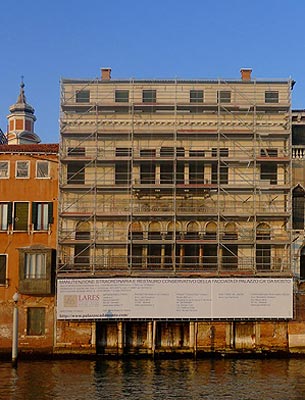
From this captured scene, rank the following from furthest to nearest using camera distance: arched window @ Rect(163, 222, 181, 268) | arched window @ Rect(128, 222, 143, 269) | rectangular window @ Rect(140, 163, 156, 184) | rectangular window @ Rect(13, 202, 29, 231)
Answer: rectangular window @ Rect(140, 163, 156, 184) → rectangular window @ Rect(13, 202, 29, 231) → arched window @ Rect(128, 222, 143, 269) → arched window @ Rect(163, 222, 181, 268)

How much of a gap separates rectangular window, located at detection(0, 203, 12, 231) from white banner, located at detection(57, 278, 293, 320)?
4687mm

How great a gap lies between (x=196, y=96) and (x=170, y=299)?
11.9 metres

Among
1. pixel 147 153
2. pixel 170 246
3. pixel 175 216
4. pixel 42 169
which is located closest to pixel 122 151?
pixel 147 153

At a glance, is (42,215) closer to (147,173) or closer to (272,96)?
(147,173)

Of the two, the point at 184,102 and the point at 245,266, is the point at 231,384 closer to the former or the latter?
the point at 245,266

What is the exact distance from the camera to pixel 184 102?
43.5 m

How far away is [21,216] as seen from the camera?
42688 mm

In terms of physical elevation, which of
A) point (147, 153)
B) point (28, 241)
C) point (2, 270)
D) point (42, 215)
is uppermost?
point (147, 153)

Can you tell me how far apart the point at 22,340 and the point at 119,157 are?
11.3 m

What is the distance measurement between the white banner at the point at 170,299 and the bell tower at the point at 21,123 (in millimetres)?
44011

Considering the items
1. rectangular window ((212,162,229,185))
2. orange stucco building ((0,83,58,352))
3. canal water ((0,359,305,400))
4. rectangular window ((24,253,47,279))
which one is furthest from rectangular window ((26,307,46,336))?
rectangular window ((212,162,229,185))

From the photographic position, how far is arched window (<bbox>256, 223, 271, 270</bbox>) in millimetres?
42500

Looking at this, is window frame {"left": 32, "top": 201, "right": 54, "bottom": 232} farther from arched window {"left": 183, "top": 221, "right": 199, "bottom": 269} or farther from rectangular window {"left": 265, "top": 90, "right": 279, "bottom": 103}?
rectangular window {"left": 265, "top": 90, "right": 279, "bottom": 103}

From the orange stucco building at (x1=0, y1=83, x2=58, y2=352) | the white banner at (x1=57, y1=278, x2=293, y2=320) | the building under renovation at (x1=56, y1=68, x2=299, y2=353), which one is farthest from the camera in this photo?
the orange stucco building at (x1=0, y1=83, x2=58, y2=352)
